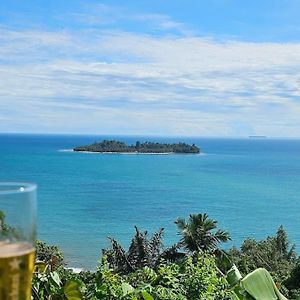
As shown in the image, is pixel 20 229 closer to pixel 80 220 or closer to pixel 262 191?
pixel 80 220

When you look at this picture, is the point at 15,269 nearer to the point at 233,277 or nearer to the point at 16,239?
the point at 16,239

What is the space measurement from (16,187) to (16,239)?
0.08 meters

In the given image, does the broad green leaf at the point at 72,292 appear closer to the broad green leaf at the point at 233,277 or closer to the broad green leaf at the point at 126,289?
the broad green leaf at the point at 126,289

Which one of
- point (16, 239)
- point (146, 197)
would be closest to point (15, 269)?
point (16, 239)

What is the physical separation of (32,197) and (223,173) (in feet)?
317

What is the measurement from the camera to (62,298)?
79.5 inches

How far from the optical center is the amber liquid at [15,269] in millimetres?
709

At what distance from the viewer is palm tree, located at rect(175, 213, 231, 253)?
22.6m

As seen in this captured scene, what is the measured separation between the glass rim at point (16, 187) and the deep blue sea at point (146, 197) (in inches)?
1419

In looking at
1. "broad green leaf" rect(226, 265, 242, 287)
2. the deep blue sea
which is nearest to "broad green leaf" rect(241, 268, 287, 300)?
"broad green leaf" rect(226, 265, 242, 287)

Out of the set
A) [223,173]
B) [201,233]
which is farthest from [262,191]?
[201,233]

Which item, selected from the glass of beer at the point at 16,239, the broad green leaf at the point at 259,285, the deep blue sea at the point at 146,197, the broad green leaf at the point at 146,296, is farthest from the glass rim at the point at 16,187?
the deep blue sea at the point at 146,197

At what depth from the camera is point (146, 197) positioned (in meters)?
69.4

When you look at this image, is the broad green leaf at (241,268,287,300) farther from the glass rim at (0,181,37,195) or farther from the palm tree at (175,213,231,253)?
the palm tree at (175,213,231,253)
